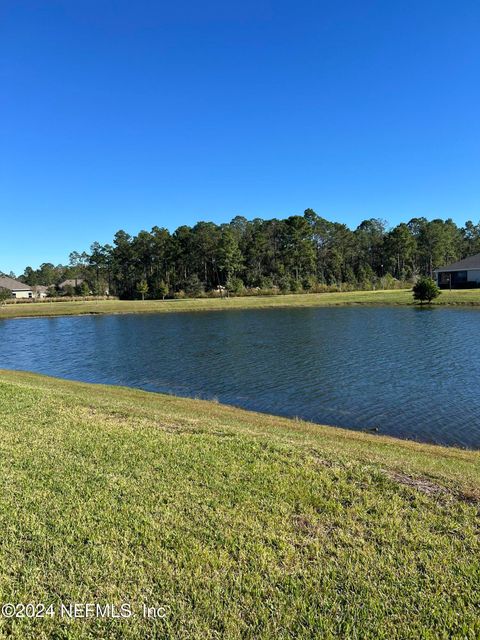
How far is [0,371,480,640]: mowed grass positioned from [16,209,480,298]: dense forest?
278ft

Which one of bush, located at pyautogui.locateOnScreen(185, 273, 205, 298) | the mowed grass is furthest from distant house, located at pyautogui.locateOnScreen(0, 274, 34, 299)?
the mowed grass

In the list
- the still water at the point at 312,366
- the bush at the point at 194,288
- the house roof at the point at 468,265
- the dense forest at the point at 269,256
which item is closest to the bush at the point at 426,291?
the still water at the point at 312,366

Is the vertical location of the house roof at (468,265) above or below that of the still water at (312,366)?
above

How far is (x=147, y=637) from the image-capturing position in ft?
10.8

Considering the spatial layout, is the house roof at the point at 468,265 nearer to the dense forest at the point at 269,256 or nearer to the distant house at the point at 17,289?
the dense forest at the point at 269,256

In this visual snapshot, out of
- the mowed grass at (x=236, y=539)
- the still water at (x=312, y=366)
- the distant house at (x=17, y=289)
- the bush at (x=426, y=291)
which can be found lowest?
the still water at (x=312, y=366)

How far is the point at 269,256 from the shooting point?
371ft

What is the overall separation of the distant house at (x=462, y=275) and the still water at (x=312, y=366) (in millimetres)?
35525

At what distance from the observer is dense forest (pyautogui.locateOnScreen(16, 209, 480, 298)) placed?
100 metres

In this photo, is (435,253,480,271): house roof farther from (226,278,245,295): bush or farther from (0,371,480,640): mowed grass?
(0,371,480,640): mowed grass

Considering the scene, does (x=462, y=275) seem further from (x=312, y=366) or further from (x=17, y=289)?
(x=17, y=289)

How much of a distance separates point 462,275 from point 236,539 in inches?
3203

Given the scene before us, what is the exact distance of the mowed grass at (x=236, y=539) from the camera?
137 inches

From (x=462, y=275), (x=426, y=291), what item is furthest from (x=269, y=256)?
(x=426, y=291)
